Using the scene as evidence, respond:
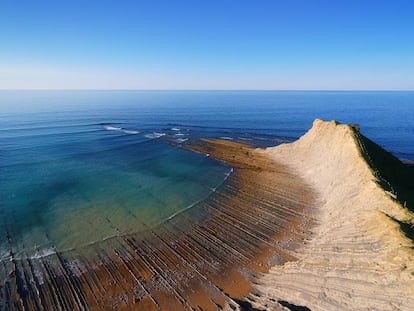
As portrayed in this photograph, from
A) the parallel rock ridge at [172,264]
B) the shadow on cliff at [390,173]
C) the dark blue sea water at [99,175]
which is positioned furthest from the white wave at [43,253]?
the shadow on cliff at [390,173]

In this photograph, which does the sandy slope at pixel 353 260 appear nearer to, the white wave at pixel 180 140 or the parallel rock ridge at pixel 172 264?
the parallel rock ridge at pixel 172 264

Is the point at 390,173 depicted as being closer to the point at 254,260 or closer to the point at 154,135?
the point at 254,260

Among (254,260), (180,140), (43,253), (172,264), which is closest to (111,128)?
(180,140)

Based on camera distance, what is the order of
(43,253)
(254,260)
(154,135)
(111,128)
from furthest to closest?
(111,128) < (154,135) < (43,253) < (254,260)

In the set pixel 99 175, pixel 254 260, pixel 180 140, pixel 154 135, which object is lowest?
pixel 254 260

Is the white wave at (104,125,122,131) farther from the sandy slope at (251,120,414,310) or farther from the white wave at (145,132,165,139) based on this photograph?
the sandy slope at (251,120,414,310)

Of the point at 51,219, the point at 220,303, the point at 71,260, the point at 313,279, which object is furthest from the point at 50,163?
the point at 313,279

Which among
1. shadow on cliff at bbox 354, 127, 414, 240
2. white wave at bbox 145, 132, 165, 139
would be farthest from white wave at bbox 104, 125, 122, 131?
shadow on cliff at bbox 354, 127, 414, 240
